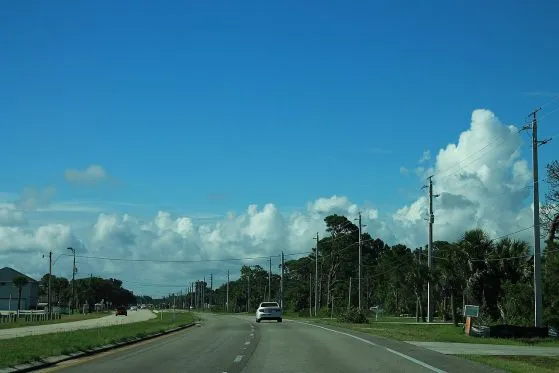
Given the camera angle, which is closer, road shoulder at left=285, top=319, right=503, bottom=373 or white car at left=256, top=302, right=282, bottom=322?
road shoulder at left=285, top=319, right=503, bottom=373

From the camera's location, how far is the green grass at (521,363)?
59.5ft

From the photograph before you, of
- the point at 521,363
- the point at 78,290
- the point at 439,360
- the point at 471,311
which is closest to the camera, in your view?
the point at 521,363

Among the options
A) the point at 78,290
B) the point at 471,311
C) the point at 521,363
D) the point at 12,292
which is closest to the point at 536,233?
the point at 471,311

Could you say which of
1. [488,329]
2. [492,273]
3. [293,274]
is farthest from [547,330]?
[293,274]

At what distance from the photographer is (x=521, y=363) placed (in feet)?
66.6

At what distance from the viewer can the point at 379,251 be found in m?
135

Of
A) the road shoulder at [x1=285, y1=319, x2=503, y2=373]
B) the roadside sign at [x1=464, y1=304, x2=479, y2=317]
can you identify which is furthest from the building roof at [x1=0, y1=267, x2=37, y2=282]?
the road shoulder at [x1=285, y1=319, x2=503, y2=373]

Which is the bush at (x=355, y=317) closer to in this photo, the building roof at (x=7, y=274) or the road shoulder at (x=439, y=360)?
the road shoulder at (x=439, y=360)

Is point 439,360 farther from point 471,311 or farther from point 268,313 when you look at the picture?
point 268,313

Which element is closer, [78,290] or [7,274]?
[7,274]

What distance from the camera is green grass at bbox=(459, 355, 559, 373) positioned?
18125mm

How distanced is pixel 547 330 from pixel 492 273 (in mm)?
14722

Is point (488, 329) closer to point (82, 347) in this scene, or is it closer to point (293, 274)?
point (82, 347)

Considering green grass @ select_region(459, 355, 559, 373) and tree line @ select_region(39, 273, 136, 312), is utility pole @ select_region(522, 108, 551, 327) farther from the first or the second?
tree line @ select_region(39, 273, 136, 312)
